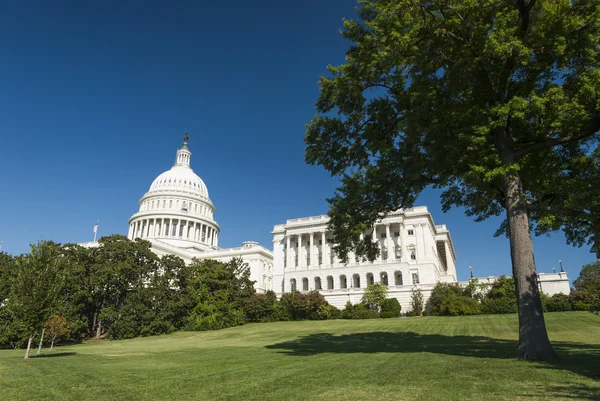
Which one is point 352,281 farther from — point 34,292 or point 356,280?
point 34,292

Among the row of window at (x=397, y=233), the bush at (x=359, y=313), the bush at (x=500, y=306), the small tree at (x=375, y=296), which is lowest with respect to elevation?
the bush at (x=359, y=313)

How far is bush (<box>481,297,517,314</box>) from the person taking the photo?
46875 millimetres

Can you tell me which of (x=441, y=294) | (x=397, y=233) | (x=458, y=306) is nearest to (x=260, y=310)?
(x=441, y=294)

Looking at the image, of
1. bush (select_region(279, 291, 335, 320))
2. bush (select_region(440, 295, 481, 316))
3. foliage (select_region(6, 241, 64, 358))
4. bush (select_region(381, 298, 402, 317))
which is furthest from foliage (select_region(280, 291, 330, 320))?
foliage (select_region(6, 241, 64, 358))

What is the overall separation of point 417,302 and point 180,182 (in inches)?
3447

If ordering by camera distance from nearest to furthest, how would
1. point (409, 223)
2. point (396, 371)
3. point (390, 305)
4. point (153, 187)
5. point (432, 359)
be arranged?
1. point (396, 371)
2. point (432, 359)
3. point (390, 305)
4. point (409, 223)
5. point (153, 187)

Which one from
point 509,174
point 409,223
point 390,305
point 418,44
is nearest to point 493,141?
point 509,174

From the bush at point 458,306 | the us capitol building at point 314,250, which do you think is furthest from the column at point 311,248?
the bush at point 458,306

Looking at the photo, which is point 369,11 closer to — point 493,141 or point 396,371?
point 493,141

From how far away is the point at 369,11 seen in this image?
1623cm

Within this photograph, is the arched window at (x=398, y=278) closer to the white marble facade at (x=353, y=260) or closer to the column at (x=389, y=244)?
the white marble facade at (x=353, y=260)

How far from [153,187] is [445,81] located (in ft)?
387

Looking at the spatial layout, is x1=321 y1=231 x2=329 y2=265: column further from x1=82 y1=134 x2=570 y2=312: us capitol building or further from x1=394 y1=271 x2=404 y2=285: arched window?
x1=394 y1=271 x2=404 y2=285: arched window

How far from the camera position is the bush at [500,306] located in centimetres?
4688
